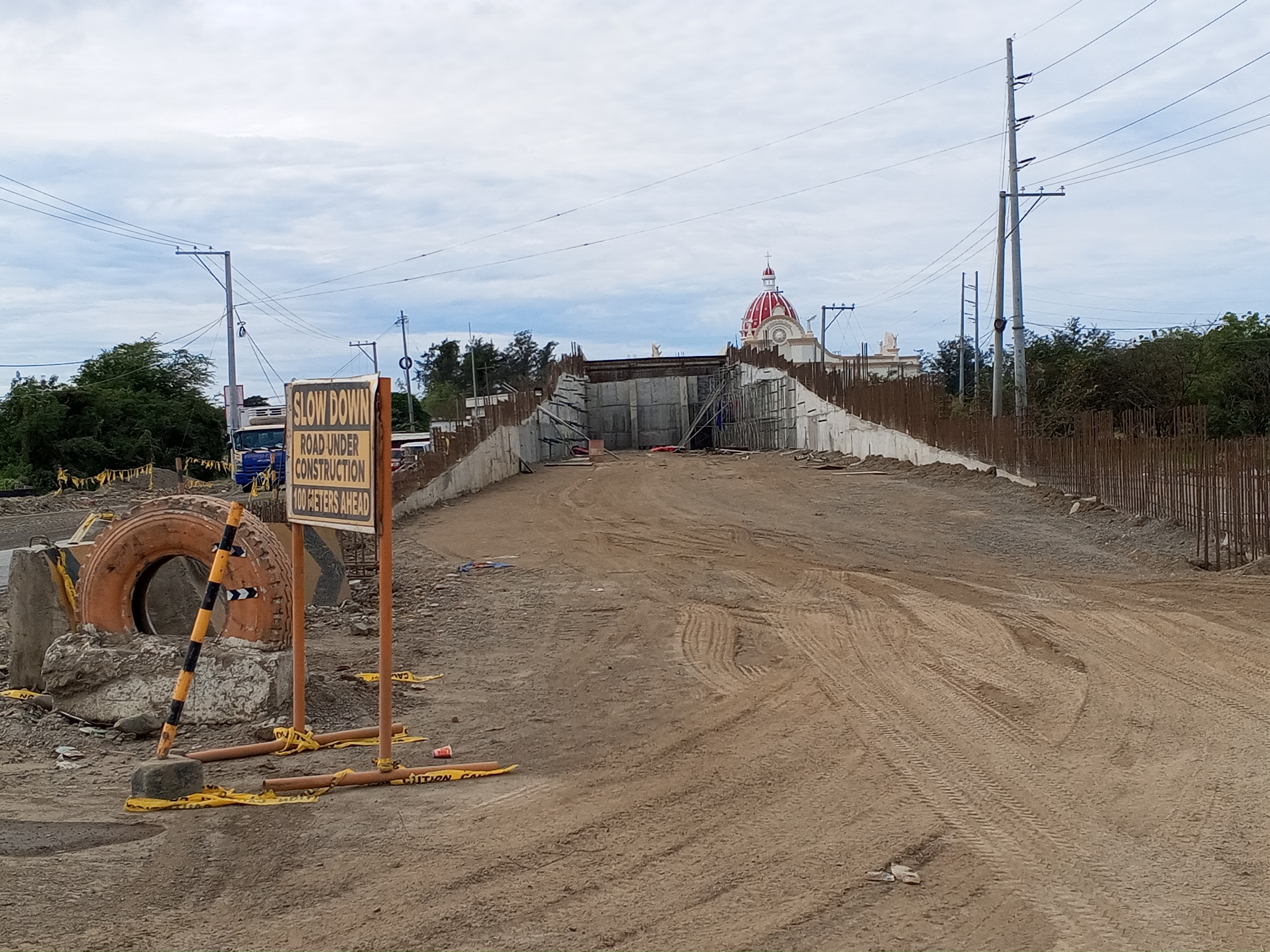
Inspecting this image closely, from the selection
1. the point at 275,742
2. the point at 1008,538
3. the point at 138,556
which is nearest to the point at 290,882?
the point at 275,742

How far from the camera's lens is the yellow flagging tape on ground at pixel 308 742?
7250 millimetres

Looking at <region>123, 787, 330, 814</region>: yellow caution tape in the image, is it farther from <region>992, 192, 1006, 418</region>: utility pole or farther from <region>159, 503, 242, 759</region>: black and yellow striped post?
<region>992, 192, 1006, 418</region>: utility pole

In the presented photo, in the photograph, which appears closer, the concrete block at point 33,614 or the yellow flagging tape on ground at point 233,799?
the yellow flagging tape on ground at point 233,799

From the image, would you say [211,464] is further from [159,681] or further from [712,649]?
[159,681]

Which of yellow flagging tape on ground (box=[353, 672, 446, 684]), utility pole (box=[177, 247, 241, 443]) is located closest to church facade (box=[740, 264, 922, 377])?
utility pole (box=[177, 247, 241, 443])

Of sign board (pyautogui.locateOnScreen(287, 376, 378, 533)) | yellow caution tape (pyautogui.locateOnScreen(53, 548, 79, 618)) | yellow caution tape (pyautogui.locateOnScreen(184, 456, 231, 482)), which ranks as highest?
sign board (pyautogui.locateOnScreen(287, 376, 378, 533))

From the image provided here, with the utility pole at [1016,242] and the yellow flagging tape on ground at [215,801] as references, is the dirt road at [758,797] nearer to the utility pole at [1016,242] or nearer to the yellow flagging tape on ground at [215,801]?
the yellow flagging tape on ground at [215,801]

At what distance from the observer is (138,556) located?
8.50 metres

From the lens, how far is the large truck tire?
826 cm

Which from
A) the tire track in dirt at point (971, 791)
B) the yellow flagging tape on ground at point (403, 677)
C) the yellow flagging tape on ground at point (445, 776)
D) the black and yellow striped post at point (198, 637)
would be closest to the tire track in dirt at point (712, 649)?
the tire track in dirt at point (971, 791)

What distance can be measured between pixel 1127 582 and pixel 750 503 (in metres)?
10.4

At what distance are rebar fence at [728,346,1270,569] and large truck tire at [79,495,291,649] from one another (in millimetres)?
11720

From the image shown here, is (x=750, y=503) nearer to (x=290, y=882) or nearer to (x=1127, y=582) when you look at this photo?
(x=1127, y=582)

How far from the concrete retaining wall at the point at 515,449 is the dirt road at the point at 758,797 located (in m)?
10.7
